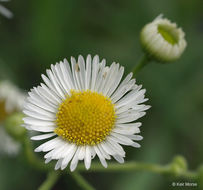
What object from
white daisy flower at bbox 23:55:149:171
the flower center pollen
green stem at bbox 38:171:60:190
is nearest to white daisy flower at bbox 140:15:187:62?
white daisy flower at bbox 23:55:149:171

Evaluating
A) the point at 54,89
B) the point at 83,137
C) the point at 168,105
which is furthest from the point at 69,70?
the point at 168,105

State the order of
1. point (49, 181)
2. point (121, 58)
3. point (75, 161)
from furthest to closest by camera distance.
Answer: point (121, 58) < point (49, 181) < point (75, 161)

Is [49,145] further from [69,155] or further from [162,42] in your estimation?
[162,42]

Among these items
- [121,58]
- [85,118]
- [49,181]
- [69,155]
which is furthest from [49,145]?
[121,58]

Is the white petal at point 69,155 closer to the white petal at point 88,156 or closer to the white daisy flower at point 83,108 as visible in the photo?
the white daisy flower at point 83,108

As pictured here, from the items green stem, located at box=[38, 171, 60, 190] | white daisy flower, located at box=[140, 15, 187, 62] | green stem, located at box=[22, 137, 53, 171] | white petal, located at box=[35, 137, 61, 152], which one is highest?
white daisy flower, located at box=[140, 15, 187, 62]

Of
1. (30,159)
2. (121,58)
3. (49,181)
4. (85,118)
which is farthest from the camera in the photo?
(121,58)

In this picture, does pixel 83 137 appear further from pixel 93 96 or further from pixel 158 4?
pixel 158 4

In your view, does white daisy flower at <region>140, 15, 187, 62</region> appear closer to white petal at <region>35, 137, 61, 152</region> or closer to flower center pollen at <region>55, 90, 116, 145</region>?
flower center pollen at <region>55, 90, 116, 145</region>
